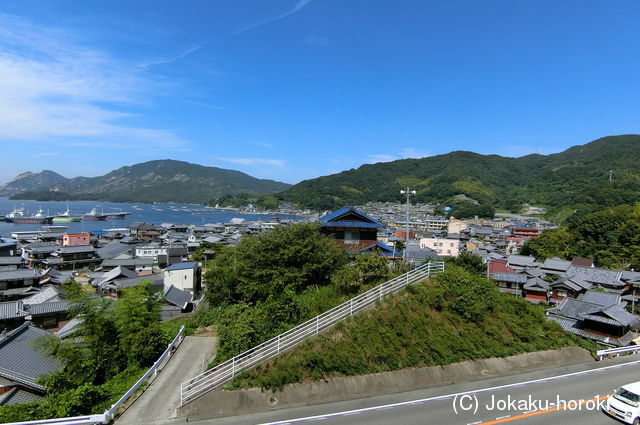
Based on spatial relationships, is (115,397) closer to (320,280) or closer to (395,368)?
(395,368)

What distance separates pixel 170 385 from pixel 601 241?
206 ft

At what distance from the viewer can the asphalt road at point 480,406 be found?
739cm

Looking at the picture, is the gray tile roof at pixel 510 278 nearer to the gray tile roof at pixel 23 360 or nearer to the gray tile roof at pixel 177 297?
the gray tile roof at pixel 177 297

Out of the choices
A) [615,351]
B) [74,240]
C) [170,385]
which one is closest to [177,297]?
[170,385]

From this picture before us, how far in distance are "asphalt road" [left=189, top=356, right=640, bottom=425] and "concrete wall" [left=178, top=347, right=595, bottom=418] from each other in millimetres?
195

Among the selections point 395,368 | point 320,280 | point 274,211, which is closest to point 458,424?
point 395,368

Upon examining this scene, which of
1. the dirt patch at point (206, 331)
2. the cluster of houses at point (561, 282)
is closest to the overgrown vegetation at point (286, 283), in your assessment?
the dirt patch at point (206, 331)

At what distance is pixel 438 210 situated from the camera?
445ft

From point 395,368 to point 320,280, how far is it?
636 centimetres

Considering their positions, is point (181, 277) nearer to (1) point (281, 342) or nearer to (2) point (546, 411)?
(1) point (281, 342)

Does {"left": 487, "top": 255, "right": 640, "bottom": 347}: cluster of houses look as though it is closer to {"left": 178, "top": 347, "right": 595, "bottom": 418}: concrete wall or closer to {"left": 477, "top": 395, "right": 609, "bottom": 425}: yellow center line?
{"left": 178, "top": 347, "right": 595, "bottom": 418}: concrete wall

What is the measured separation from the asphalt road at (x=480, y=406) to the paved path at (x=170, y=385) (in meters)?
1.03

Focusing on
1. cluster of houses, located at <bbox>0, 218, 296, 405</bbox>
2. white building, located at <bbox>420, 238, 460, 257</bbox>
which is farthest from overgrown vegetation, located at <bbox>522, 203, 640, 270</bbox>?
cluster of houses, located at <bbox>0, 218, 296, 405</bbox>

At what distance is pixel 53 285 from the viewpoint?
32.6 m
